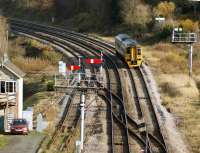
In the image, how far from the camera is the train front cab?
6234 centimetres

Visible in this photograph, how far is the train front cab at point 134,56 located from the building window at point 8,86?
16.9 metres

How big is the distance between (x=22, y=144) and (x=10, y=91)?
29.3 ft

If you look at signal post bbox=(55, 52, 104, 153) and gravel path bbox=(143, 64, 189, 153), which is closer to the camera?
signal post bbox=(55, 52, 104, 153)

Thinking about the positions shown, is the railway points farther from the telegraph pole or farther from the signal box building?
the signal box building

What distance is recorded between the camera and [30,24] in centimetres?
10219

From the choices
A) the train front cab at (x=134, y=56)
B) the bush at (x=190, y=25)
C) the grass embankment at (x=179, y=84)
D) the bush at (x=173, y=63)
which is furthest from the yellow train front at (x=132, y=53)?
the bush at (x=190, y=25)

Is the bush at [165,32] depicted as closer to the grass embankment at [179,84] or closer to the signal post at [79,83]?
the grass embankment at [179,84]

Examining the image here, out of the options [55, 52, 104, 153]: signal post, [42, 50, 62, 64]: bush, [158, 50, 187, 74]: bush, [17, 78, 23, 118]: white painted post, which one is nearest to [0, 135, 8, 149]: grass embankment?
[17, 78, 23, 118]: white painted post

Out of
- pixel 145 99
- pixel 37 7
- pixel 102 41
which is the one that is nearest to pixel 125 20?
pixel 102 41

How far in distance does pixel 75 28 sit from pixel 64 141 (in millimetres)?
56601

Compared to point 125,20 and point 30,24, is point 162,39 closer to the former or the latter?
point 125,20

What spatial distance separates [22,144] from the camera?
40969 mm

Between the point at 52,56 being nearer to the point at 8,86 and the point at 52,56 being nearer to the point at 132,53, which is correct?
the point at 132,53

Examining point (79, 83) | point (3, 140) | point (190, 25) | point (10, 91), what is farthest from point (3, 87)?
point (190, 25)
